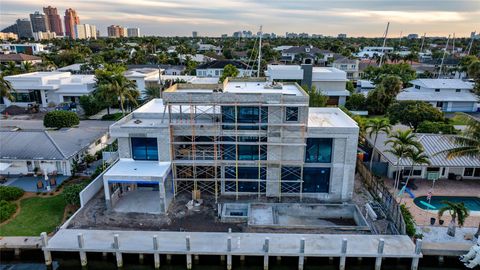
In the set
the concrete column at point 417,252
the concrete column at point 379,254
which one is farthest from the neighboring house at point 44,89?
the concrete column at point 417,252

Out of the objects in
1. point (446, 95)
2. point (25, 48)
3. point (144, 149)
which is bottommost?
point (144, 149)

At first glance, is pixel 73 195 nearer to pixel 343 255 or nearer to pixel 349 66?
pixel 343 255

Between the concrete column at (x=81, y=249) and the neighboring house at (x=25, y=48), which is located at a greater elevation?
the neighboring house at (x=25, y=48)

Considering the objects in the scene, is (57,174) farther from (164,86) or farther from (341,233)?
(164,86)

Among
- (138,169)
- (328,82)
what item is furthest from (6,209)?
(328,82)

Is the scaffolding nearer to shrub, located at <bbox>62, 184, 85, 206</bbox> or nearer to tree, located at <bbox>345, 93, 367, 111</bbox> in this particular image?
shrub, located at <bbox>62, 184, 85, 206</bbox>

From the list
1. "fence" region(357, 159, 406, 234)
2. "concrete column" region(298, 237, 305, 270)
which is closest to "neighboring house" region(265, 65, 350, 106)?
"fence" region(357, 159, 406, 234)

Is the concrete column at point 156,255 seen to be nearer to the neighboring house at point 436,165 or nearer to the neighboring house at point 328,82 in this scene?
the neighboring house at point 436,165
